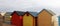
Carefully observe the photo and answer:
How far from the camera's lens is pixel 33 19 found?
880 millimetres

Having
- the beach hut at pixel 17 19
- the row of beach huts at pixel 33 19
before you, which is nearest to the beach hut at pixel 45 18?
the row of beach huts at pixel 33 19

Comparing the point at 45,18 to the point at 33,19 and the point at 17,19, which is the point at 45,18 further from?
the point at 17,19

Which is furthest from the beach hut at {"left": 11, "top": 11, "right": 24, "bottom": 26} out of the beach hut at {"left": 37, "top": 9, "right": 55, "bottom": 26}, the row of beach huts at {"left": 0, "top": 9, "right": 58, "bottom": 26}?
the beach hut at {"left": 37, "top": 9, "right": 55, "bottom": 26}

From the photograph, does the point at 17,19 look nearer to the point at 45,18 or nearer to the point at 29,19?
the point at 29,19

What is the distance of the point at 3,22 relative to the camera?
3.05 ft

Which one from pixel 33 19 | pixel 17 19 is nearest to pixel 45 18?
pixel 33 19

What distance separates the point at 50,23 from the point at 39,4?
305mm

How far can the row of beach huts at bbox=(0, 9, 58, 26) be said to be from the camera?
32.4 inches

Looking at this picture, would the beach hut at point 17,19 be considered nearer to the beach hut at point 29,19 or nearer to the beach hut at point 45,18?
the beach hut at point 29,19

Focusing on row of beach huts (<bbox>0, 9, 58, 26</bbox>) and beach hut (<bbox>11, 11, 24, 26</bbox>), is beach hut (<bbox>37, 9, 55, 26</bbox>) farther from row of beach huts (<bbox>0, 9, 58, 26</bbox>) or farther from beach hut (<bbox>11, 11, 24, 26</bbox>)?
beach hut (<bbox>11, 11, 24, 26</bbox>)

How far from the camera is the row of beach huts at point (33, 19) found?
2.70 feet

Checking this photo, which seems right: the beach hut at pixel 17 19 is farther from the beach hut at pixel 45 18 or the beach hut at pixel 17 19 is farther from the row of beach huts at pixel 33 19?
the beach hut at pixel 45 18

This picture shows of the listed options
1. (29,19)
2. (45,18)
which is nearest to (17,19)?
(29,19)

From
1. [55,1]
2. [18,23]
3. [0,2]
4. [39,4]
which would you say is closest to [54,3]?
[55,1]
